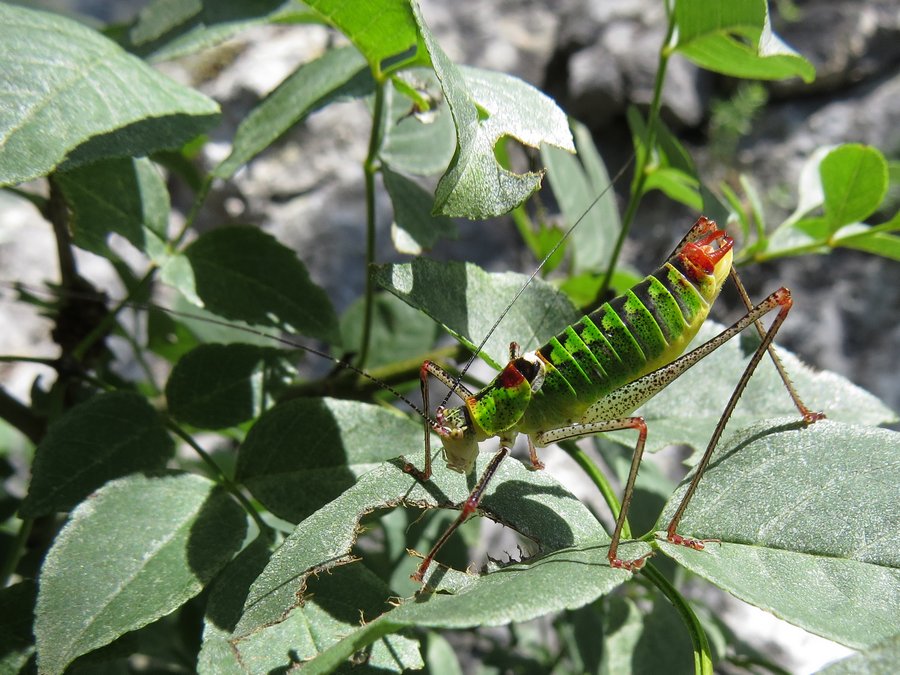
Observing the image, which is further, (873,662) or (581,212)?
(581,212)

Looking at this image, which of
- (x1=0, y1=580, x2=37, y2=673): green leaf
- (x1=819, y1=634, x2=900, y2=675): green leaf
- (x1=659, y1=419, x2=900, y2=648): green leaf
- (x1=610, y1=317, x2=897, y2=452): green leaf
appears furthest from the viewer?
(x1=610, y1=317, x2=897, y2=452): green leaf

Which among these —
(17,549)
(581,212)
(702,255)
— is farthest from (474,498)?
(581,212)

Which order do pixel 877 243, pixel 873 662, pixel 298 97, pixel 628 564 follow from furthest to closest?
1. pixel 877 243
2. pixel 298 97
3. pixel 628 564
4. pixel 873 662

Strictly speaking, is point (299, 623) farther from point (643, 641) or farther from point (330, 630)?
point (643, 641)

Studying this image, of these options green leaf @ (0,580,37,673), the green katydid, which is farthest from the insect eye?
green leaf @ (0,580,37,673)

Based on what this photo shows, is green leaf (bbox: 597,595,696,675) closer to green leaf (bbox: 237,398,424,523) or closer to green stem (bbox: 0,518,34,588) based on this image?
green leaf (bbox: 237,398,424,523)

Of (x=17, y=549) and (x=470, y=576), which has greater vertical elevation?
(x=470, y=576)

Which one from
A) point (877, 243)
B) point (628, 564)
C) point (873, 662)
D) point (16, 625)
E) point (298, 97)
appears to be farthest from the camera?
point (877, 243)
